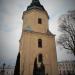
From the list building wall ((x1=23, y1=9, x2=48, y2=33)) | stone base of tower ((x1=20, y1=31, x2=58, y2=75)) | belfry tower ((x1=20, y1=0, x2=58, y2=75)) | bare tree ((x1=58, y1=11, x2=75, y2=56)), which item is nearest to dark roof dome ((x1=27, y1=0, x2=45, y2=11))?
belfry tower ((x1=20, y1=0, x2=58, y2=75))

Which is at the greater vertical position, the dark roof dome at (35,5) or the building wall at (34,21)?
the dark roof dome at (35,5)

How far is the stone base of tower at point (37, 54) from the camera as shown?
18.7 feet

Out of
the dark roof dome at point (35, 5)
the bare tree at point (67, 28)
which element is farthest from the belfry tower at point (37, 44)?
the bare tree at point (67, 28)

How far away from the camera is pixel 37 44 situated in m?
6.27

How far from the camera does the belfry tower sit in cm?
573

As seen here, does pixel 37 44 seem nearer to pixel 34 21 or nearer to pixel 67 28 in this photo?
pixel 34 21

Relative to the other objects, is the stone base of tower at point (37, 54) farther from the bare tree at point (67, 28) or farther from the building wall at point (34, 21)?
the bare tree at point (67, 28)

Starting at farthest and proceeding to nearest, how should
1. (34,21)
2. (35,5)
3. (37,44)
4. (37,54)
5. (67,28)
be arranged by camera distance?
(35,5) < (34,21) < (37,44) < (37,54) < (67,28)

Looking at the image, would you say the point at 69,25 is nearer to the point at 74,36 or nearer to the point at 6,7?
the point at 74,36

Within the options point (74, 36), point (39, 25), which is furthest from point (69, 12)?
point (39, 25)

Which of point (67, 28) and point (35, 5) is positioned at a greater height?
point (35, 5)

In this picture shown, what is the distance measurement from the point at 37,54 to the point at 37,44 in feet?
1.58

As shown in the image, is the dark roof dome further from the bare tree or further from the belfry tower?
the bare tree

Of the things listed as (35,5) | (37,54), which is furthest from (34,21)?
(37,54)
